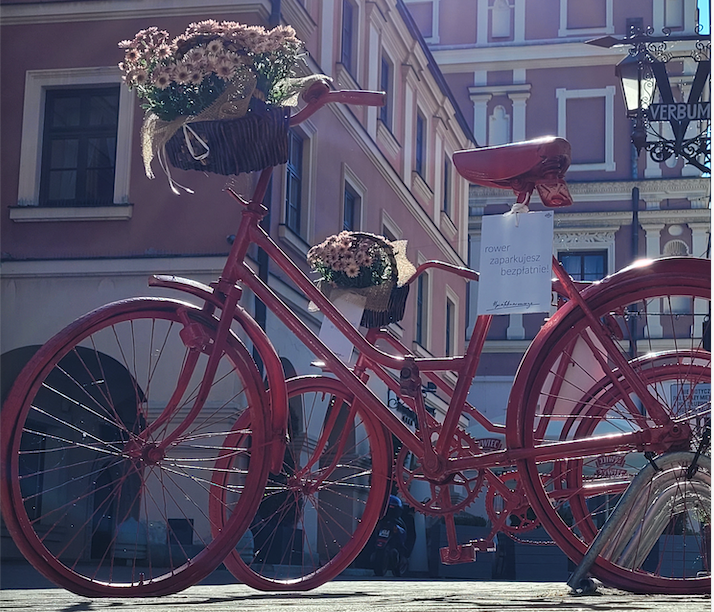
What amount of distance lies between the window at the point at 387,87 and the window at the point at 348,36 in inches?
70.2

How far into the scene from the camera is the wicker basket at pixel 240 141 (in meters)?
3.47

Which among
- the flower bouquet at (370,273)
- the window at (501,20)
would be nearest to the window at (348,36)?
the flower bouquet at (370,273)

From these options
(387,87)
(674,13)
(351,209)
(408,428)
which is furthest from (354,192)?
(674,13)

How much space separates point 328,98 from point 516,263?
81cm

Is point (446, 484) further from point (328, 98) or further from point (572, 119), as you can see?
point (572, 119)

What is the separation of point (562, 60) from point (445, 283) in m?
8.27

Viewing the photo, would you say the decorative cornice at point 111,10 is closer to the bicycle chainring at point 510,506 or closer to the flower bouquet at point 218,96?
the bicycle chainring at point 510,506

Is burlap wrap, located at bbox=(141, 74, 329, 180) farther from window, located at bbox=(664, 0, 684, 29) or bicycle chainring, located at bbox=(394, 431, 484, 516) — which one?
window, located at bbox=(664, 0, 684, 29)

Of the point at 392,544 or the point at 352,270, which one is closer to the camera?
the point at 352,270

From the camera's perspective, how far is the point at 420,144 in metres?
21.7

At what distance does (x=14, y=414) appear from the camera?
3.23 metres

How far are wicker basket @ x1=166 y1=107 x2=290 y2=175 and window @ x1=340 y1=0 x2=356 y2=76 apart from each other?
13.1m

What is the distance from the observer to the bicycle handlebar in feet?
12.0

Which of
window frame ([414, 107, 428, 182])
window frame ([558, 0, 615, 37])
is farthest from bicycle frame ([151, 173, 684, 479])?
window frame ([558, 0, 615, 37])
